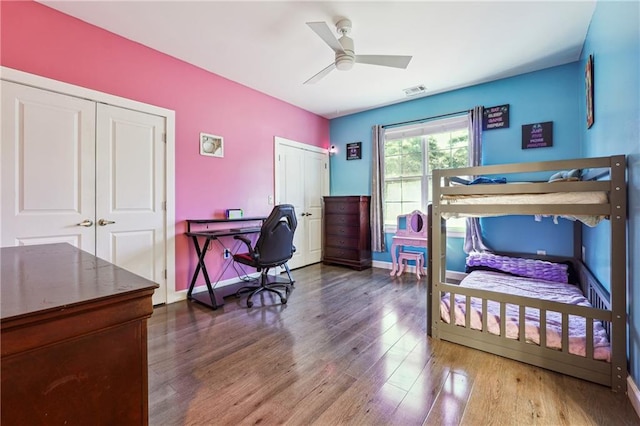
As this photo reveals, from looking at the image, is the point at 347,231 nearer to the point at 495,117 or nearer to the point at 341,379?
the point at 495,117

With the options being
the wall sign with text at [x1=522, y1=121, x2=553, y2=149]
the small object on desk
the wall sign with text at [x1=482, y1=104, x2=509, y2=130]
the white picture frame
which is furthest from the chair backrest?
the wall sign with text at [x1=522, y1=121, x2=553, y2=149]

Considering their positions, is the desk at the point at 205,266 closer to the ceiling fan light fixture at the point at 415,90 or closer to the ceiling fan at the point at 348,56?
the ceiling fan at the point at 348,56

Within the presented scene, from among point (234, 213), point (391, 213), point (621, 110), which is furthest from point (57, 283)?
point (391, 213)

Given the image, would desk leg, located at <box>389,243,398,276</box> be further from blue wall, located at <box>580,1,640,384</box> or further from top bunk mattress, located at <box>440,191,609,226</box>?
blue wall, located at <box>580,1,640,384</box>

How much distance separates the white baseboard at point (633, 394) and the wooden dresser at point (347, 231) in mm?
3029

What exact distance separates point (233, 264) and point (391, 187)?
2695 mm

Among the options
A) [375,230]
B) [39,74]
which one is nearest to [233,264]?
[375,230]

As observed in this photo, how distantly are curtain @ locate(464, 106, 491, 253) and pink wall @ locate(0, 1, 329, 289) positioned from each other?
249 centimetres

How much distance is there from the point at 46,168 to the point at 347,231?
356 cm

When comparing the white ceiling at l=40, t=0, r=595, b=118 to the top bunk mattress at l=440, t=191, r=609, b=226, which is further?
the white ceiling at l=40, t=0, r=595, b=118

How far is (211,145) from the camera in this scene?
11.0 ft

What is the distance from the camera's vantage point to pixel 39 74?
7.18 ft

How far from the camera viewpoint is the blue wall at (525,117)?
307cm

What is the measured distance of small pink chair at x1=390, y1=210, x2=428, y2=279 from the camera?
3.90 meters
